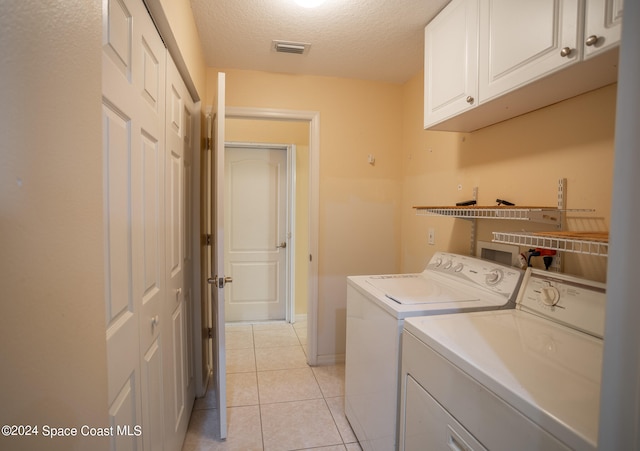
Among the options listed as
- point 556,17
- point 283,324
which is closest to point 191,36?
point 556,17

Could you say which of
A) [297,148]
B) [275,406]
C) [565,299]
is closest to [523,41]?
[565,299]

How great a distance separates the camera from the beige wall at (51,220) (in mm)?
400

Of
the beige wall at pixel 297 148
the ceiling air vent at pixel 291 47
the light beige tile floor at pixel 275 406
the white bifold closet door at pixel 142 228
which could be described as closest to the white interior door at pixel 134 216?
the white bifold closet door at pixel 142 228

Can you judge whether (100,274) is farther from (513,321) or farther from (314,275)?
(314,275)

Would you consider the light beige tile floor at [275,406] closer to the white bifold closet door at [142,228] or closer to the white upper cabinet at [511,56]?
the white bifold closet door at [142,228]

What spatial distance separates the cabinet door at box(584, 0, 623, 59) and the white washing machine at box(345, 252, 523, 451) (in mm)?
895

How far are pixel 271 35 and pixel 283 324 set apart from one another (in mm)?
2802

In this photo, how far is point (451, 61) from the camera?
1.56m

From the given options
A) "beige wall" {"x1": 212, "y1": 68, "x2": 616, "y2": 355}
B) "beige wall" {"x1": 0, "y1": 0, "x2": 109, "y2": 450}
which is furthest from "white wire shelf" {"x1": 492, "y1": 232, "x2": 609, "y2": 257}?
"beige wall" {"x1": 0, "y1": 0, "x2": 109, "y2": 450}

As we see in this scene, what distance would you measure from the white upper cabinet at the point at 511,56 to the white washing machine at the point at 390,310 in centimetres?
76

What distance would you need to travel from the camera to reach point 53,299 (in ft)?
1.60

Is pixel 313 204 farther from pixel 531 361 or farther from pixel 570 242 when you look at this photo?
pixel 531 361

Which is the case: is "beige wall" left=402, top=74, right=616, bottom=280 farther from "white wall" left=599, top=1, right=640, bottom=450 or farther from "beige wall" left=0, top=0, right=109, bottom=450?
"beige wall" left=0, top=0, right=109, bottom=450

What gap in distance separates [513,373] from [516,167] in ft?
3.66
